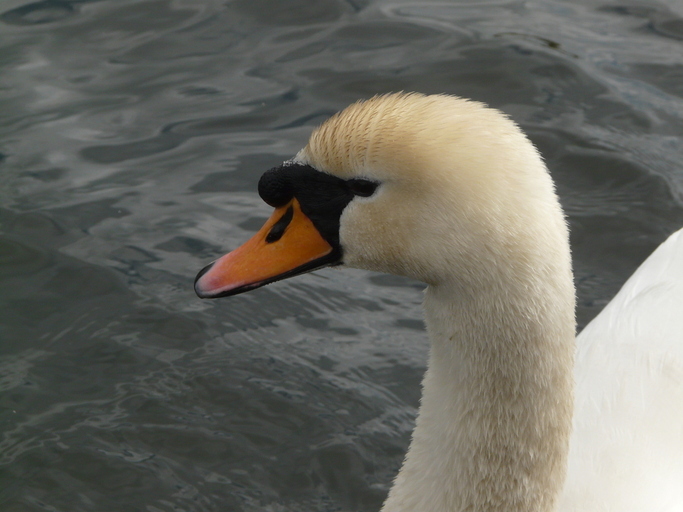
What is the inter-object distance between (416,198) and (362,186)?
0.20 metres

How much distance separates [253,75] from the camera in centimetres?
737

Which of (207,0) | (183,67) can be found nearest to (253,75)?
(183,67)

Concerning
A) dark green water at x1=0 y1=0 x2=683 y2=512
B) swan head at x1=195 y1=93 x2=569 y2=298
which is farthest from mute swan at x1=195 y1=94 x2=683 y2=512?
dark green water at x1=0 y1=0 x2=683 y2=512

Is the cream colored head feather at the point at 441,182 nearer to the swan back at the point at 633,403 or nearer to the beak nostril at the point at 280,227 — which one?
the beak nostril at the point at 280,227

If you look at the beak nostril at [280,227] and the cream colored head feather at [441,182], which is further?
the beak nostril at [280,227]

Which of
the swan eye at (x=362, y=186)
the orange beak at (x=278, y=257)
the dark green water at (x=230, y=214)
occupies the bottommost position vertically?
the dark green water at (x=230, y=214)

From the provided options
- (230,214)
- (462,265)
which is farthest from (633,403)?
(230,214)

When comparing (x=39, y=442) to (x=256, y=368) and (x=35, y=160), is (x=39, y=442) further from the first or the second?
(x=35, y=160)

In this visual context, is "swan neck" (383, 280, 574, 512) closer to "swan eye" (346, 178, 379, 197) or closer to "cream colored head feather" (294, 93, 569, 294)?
"cream colored head feather" (294, 93, 569, 294)

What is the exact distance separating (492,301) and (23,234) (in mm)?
3976

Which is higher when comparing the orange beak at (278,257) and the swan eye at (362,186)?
the swan eye at (362,186)

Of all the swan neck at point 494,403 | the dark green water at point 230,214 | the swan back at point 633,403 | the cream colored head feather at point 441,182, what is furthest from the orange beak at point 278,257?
the dark green water at point 230,214

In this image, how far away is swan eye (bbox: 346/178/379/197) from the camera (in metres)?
2.72

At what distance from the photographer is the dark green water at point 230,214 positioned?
15.0 feet
